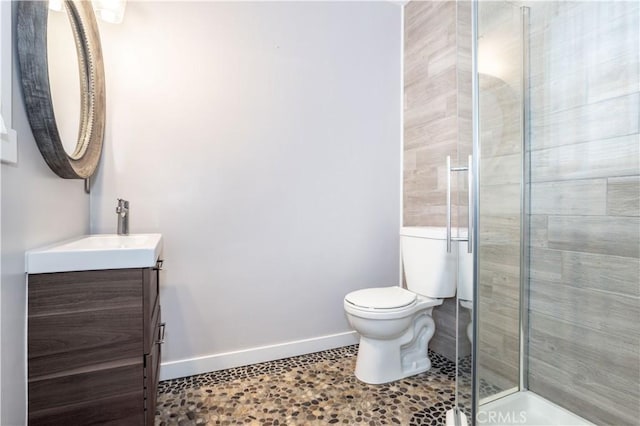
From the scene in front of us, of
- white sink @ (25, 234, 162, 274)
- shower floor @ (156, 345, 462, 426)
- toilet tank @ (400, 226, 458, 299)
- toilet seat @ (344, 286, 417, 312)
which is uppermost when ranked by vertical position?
white sink @ (25, 234, 162, 274)

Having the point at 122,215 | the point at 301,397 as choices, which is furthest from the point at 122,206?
the point at 301,397

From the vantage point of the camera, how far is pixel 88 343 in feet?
3.13

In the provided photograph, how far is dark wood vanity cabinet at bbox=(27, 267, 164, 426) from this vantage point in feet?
3.03

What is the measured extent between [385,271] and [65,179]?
187 centimetres

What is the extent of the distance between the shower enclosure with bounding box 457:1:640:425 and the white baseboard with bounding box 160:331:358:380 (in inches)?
36.9

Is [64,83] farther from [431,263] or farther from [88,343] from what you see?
Result: [431,263]

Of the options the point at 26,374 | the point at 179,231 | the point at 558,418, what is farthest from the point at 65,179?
the point at 558,418

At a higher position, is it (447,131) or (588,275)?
(447,131)

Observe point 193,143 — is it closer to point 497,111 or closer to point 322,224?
point 322,224

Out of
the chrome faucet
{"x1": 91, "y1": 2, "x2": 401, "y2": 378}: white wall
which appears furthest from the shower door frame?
the chrome faucet

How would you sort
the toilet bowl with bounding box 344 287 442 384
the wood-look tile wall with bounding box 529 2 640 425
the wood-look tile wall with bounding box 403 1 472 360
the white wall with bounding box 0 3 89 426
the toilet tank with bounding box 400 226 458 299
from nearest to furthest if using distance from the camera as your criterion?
the white wall with bounding box 0 3 89 426 < the wood-look tile wall with bounding box 529 2 640 425 < the toilet bowl with bounding box 344 287 442 384 < the toilet tank with bounding box 400 226 458 299 < the wood-look tile wall with bounding box 403 1 472 360

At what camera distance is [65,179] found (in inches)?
50.1
